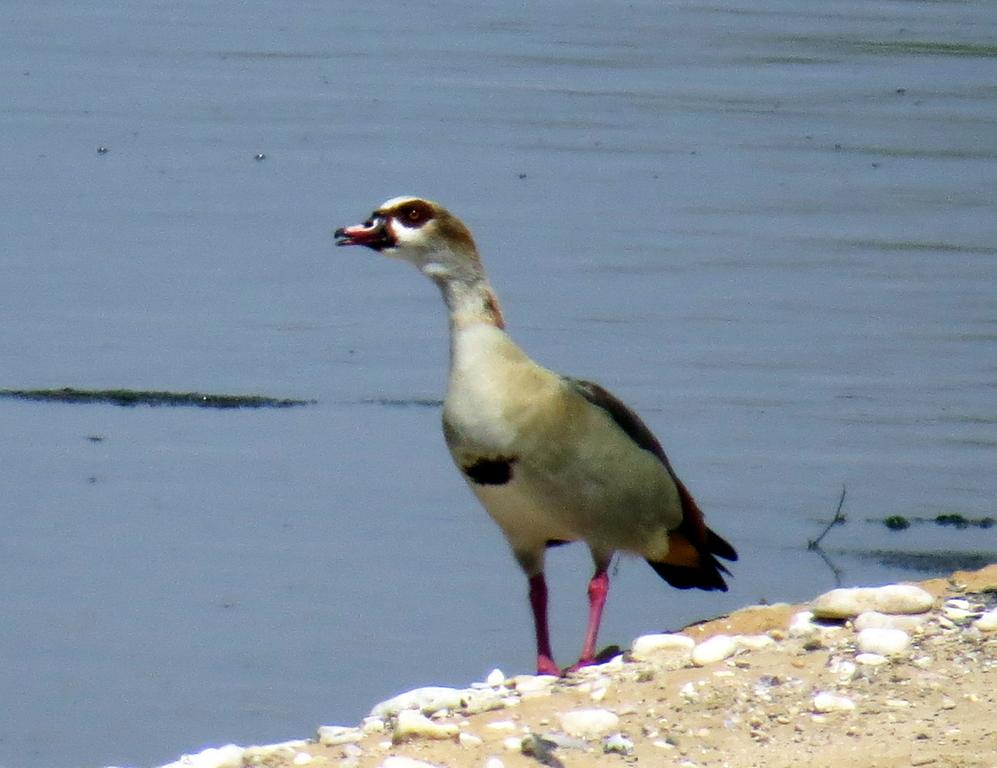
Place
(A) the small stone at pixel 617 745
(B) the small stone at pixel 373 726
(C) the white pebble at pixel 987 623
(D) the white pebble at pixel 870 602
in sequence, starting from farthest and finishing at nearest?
(D) the white pebble at pixel 870 602 < (C) the white pebble at pixel 987 623 < (B) the small stone at pixel 373 726 < (A) the small stone at pixel 617 745

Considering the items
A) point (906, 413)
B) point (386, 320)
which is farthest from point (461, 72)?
point (906, 413)

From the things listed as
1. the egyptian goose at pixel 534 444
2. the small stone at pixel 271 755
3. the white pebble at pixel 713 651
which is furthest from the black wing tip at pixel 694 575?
the small stone at pixel 271 755

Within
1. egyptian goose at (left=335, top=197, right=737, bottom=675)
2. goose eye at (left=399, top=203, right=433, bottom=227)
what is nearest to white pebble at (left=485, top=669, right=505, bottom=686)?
egyptian goose at (left=335, top=197, right=737, bottom=675)

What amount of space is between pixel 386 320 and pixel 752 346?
149 cm

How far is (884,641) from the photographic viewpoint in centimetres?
554

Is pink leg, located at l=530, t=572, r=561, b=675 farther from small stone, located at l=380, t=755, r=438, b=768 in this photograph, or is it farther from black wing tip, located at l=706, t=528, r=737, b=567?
small stone, located at l=380, t=755, r=438, b=768

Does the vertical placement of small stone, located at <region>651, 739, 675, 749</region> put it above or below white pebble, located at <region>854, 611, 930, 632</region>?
below

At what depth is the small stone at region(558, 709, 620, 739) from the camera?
5.04 m

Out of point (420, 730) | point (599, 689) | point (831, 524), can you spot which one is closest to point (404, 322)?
point (831, 524)

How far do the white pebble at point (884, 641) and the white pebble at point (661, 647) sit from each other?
427 mm

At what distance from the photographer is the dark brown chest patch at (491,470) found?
6.07 meters

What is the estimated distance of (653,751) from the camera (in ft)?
16.2

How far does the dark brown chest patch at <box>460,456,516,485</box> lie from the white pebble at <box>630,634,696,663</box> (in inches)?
21.7

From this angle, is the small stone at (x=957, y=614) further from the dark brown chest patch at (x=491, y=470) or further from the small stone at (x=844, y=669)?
the dark brown chest patch at (x=491, y=470)
